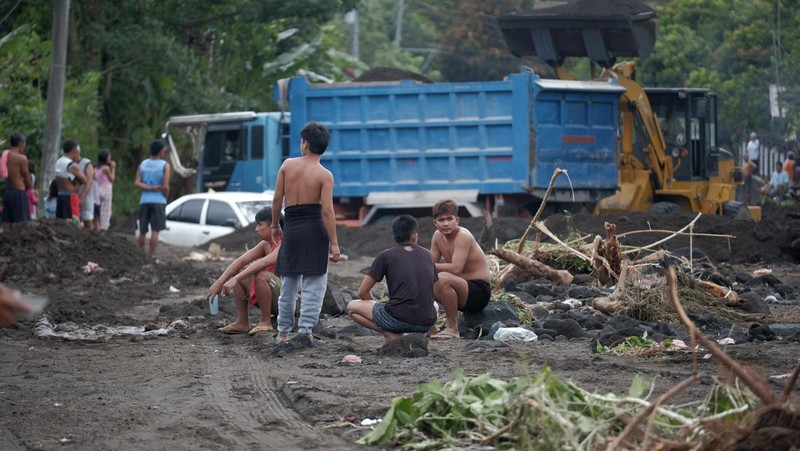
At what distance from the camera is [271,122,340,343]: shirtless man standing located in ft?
31.6

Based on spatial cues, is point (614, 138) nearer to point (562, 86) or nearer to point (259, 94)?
point (562, 86)

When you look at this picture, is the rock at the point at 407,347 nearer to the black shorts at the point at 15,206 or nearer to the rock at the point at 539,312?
the rock at the point at 539,312

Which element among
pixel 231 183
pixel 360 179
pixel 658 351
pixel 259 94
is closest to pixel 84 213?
pixel 360 179

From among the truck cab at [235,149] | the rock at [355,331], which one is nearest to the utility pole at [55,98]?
the truck cab at [235,149]

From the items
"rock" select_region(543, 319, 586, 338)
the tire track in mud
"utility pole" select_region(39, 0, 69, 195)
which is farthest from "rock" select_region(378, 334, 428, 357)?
"utility pole" select_region(39, 0, 69, 195)

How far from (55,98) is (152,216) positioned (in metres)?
3.62

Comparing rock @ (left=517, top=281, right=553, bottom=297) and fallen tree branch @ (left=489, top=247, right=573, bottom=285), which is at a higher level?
fallen tree branch @ (left=489, top=247, right=573, bottom=285)

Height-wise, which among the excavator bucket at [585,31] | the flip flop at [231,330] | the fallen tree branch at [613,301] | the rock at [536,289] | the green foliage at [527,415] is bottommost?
the flip flop at [231,330]

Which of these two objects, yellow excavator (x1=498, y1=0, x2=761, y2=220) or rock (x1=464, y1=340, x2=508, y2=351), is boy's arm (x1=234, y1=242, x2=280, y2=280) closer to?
rock (x1=464, y1=340, x2=508, y2=351)

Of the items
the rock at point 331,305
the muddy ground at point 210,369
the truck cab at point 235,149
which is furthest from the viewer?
the truck cab at point 235,149

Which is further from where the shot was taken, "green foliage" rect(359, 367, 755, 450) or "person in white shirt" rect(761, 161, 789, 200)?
"person in white shirt" rect(761, 161, 789, 200)

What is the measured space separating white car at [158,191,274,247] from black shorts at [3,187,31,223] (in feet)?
18.7

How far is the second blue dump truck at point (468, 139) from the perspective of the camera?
2258 cm

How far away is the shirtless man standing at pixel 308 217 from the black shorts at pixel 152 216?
919 cm
